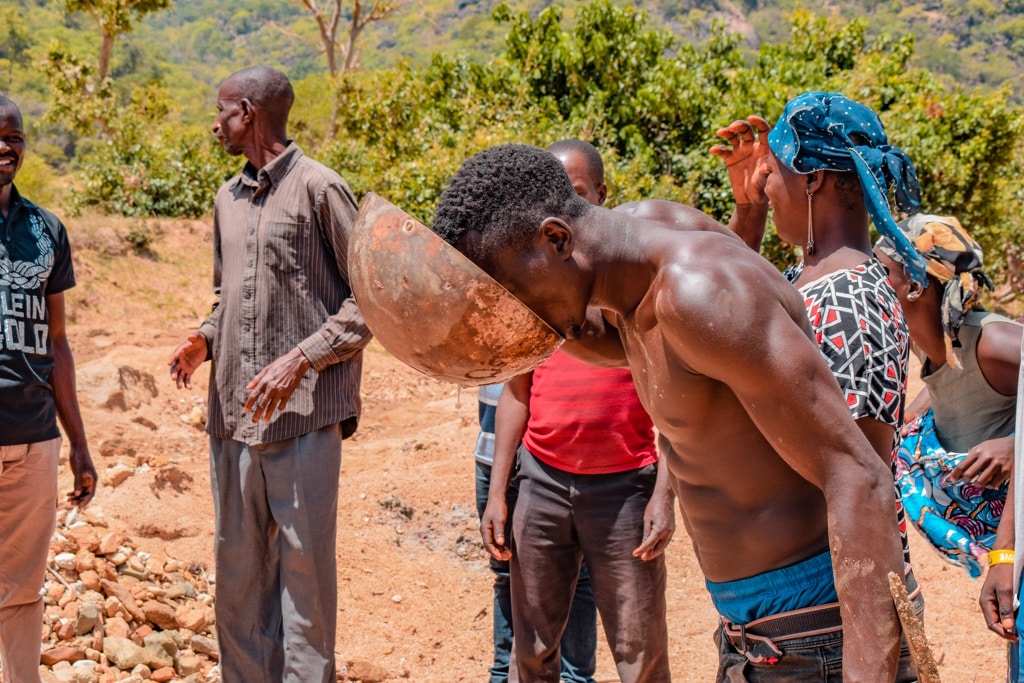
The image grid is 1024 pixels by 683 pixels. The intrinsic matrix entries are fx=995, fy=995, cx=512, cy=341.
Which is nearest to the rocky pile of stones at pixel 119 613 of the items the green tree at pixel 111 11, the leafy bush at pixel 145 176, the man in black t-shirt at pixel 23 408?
the man in black t-shirt at pixel 23 408

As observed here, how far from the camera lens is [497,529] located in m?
3.31

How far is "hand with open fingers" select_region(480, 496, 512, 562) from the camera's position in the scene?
10.8 feet

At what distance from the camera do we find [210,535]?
5.62 m

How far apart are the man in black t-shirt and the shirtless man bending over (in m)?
2.12

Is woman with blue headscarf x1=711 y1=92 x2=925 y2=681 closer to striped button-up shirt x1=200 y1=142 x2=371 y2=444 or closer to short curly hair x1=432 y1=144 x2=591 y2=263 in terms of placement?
short curly hair x1=432 y1=144 x2=591 y2=263

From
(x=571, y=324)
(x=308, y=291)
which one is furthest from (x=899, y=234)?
(x=308, y=291)

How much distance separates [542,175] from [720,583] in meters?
0.88

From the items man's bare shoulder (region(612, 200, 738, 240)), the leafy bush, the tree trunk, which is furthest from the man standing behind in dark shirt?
the tree trunk

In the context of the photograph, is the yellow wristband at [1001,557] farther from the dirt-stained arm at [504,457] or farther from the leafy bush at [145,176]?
the leafy bush at [145,176]

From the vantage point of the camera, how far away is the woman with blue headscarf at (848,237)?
198 cm

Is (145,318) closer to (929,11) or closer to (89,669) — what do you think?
(89,669)

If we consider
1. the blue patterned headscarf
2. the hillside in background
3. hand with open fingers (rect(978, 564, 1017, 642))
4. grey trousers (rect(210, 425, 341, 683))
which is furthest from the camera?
the hillside in background

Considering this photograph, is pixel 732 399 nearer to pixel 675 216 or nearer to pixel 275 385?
pixel 675 216

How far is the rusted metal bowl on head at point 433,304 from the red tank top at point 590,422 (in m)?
1.37
